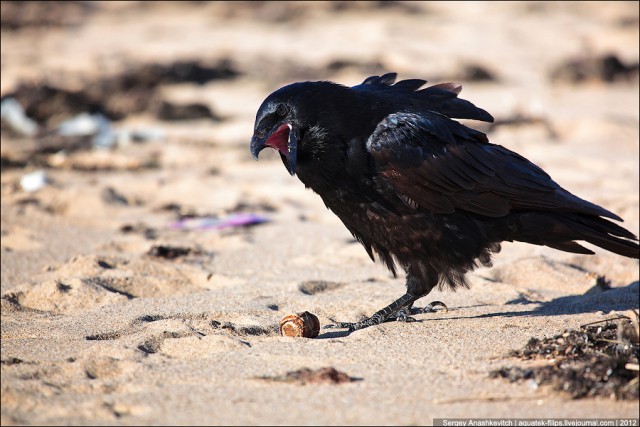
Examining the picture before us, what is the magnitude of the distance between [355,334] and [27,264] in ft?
8.25

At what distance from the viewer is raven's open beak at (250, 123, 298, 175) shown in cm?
395

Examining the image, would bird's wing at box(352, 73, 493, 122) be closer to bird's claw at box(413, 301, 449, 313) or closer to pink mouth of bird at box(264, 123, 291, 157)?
pink mouth of bird at box(264, 123, 291, 157)

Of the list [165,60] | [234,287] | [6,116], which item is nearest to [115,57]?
[165,60]

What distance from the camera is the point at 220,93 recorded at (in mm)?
10797

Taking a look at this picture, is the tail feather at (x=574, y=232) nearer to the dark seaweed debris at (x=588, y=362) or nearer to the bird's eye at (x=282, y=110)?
the dark seaweed debris at (x=588, y=362)

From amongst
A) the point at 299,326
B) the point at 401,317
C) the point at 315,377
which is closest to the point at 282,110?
the point at 299,326

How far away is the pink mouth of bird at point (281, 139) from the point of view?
401 centimetres

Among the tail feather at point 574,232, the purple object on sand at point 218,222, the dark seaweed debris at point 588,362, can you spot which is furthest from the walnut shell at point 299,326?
the purple object on sand at point 218,222

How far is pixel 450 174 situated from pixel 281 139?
81 centimetres

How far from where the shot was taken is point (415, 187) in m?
3.97

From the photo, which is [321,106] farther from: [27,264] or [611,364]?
[27,264]

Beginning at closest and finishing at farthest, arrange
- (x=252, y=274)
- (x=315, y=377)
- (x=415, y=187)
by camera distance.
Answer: (x=315, y=377) → (x=415, y=187) → (x=252, y=274)

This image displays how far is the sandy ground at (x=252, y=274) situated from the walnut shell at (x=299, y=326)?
0.24ft

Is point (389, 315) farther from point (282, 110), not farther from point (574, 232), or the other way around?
point (282, 110)
